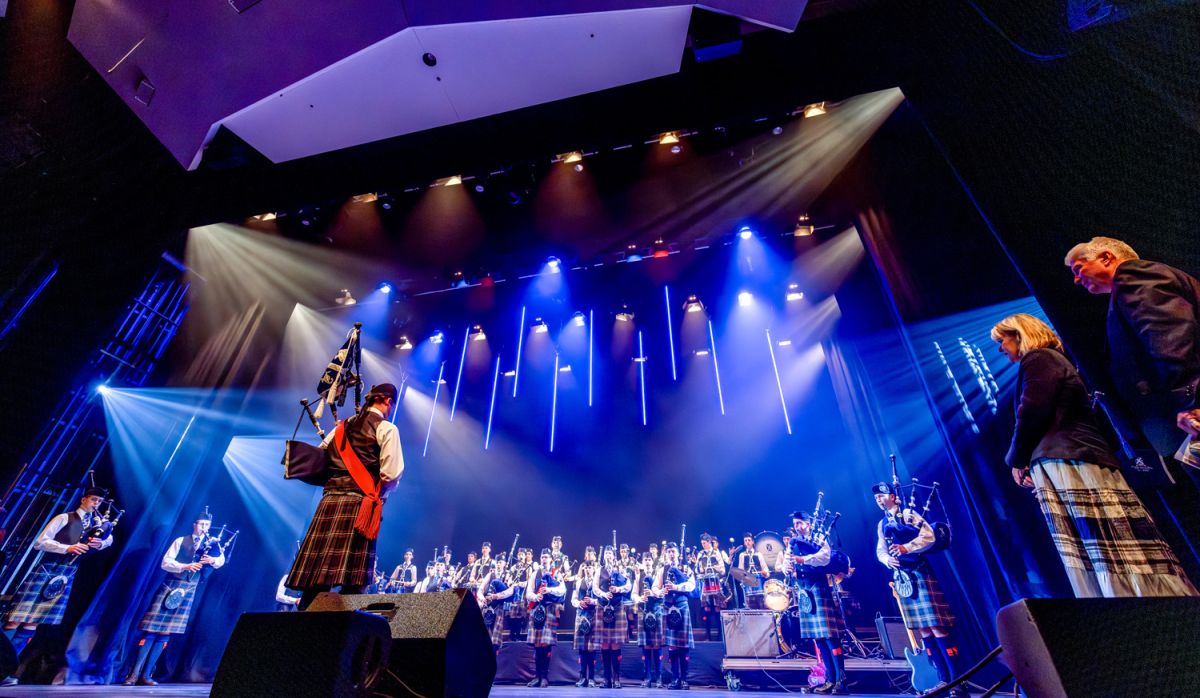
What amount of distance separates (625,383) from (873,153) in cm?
603

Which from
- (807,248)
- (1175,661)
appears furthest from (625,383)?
(1175,661)

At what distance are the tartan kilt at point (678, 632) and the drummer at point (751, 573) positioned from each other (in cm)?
117

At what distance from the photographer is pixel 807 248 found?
275 inches

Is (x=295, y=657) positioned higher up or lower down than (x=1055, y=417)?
lower down

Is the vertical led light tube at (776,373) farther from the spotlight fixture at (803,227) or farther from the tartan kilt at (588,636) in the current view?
the tartan kilt at (588,636)

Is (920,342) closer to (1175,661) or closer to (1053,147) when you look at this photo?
(1053,147)

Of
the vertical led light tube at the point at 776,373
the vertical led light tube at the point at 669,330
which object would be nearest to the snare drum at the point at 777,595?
the vertical led light tube at the point at 776,373

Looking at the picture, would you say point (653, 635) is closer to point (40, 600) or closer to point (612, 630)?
point (612, 630)

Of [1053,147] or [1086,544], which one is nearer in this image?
[1086,544]

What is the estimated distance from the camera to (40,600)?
4824 millimetres

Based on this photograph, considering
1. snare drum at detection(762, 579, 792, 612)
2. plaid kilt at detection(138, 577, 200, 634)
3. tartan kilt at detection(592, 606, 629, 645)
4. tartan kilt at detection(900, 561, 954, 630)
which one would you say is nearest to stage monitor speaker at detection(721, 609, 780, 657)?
snare drum at detection(762, 579, 792, 612)

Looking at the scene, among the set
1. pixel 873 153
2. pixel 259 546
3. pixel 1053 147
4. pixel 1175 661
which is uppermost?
pixel 873 153

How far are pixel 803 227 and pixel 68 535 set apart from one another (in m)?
9.41

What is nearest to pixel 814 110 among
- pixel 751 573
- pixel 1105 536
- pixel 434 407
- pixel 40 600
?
pixel 1105 536
